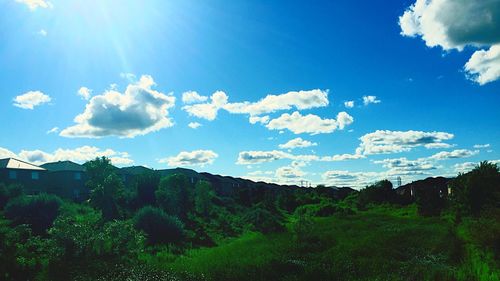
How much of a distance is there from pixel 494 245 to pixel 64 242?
16.3 m

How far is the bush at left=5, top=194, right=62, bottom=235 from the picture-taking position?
81.5 feet

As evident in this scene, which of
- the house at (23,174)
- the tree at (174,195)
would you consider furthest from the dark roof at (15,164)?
the tree at (174,195)

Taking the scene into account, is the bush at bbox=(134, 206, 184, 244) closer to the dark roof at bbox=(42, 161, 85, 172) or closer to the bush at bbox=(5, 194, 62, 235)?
the bush at bbox=(5, 194, 62, 235)

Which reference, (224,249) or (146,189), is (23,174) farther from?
(224,249)

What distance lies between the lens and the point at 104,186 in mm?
31062

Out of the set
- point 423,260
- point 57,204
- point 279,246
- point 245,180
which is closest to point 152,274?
point 279,246

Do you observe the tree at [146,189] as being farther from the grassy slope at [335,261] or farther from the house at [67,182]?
the grassy slope at [335,261]

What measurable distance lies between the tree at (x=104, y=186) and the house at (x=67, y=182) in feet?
62.3

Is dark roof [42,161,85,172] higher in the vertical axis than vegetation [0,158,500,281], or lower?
higher

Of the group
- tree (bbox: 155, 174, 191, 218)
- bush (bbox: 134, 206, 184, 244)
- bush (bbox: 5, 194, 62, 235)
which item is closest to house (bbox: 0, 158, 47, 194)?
tree (bbox: 155, 174, 191, 218)

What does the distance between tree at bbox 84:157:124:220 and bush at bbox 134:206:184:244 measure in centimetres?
591

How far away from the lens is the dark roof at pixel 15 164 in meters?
47.1

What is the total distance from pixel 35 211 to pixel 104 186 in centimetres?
585

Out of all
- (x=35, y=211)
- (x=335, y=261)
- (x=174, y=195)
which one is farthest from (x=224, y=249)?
(x=174, y=195)
